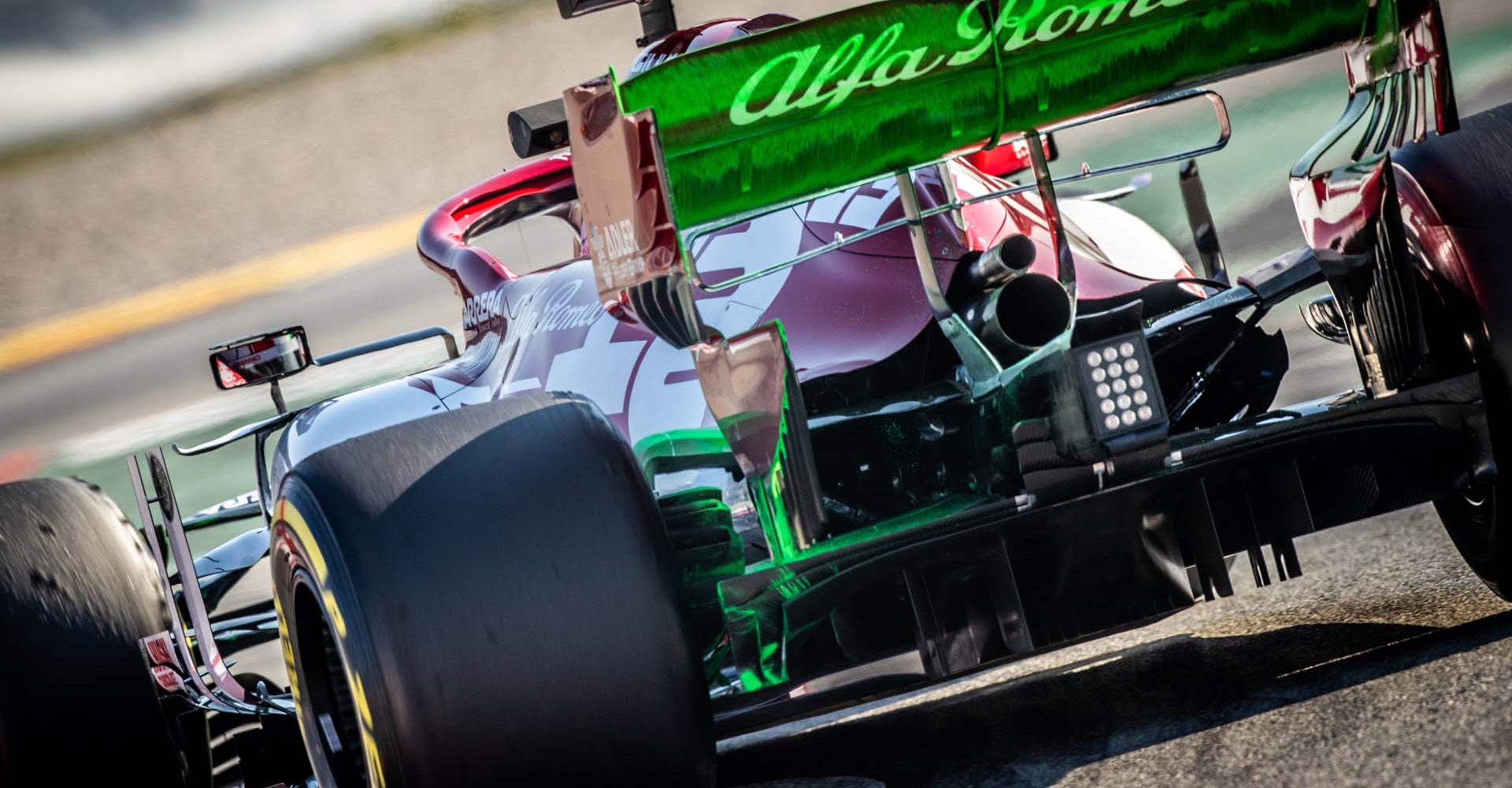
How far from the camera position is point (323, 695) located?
121 inches

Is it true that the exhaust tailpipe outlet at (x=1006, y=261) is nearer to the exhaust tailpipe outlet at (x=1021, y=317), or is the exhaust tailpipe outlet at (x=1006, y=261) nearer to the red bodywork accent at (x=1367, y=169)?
the exhaust tailpipe outlet at (x=1021, y=317)

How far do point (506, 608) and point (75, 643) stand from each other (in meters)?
1.97

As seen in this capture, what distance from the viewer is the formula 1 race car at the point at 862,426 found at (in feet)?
8.61

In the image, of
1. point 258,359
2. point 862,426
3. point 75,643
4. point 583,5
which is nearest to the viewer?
point 862,426

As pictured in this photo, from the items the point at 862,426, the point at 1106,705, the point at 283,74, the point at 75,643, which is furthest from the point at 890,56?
the point at 283,74

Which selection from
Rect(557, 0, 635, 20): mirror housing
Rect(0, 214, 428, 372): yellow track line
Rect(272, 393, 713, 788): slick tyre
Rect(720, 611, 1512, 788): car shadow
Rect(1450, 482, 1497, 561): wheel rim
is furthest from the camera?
Rect(0, 214, 428, 372): yellow track line

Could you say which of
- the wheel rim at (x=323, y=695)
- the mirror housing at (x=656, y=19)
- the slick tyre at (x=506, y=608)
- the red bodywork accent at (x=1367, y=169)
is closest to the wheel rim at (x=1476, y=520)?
the red bodywork accent at (x=1367, y=169)

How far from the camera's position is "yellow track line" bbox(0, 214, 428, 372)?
1507cm

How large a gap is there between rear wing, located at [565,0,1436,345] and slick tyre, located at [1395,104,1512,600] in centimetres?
46

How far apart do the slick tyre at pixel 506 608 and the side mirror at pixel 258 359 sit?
2.03m

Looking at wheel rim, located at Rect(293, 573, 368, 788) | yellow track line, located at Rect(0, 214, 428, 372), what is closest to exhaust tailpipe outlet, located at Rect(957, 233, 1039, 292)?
wheel rim, located at Rect(293, 573, 368, 788)

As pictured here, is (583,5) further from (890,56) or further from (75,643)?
(75,643)

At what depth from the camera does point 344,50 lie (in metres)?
17.8

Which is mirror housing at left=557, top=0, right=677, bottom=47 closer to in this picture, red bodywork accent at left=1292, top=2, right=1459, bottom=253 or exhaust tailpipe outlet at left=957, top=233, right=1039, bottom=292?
exhaust tailpipe outlet at left=957, top=233, right=1039, bottom=292
